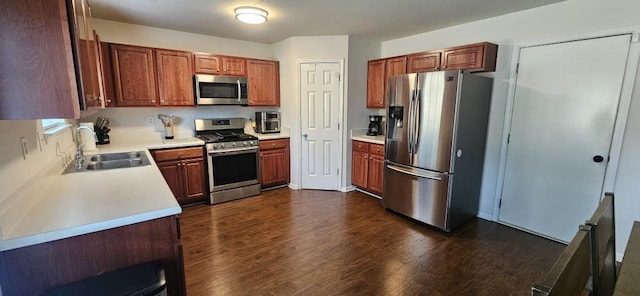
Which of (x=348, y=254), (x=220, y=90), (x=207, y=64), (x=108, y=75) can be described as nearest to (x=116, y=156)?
(x=108, y=75)

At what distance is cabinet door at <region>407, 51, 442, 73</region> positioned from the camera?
340cm


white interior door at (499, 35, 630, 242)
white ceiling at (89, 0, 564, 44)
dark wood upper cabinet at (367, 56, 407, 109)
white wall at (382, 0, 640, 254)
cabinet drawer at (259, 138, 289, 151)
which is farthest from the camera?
cabinet drawer at (259, 138, 289, 151)

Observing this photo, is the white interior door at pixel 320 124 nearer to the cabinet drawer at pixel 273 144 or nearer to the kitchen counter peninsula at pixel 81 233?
the cabinet drawer at pixel 273 144

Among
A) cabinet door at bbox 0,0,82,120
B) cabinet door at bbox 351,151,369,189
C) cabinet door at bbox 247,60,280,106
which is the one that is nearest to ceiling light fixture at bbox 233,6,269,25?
cabinet door at bbox 247,60,280,106

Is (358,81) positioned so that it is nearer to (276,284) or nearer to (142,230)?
(276,284)

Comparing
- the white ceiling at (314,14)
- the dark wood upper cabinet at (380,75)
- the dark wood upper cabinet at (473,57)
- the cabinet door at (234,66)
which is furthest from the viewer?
the cabinet door at (234,66)

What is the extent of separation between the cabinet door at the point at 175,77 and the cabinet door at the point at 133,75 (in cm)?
9

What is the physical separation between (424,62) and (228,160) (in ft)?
9.56

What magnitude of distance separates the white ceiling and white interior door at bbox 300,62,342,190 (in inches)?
23.0

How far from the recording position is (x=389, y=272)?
2.30 meters

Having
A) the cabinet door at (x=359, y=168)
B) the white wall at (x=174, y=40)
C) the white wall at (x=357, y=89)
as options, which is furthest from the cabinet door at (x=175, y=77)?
the cabinet door at (x=359, y=168)

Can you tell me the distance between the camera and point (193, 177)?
12.1ft

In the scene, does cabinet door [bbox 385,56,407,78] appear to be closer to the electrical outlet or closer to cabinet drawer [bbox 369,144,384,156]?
cabinet drawer [bbox 369,144,384,156]

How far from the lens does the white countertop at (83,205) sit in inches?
46.3
